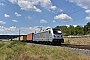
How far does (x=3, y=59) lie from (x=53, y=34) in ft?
55.1

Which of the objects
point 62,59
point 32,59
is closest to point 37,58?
point 32,59

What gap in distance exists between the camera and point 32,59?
1188cm

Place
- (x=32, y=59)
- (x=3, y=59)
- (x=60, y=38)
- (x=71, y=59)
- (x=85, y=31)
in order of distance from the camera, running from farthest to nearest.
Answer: (x=85, y=31) < (x=60, y=38) < (x=3, y=59) < (x=32, y=59) < (x=71, y=59)

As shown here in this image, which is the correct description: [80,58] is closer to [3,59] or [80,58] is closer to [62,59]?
[62,59]

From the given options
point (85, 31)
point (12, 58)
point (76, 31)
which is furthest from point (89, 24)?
point (12, 58)

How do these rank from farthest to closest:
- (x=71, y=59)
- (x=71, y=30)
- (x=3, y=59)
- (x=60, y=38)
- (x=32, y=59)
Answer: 1. (x=71, y=30)
2. (x=60, y=38)
3. (x=3, y=59)
4. (x=32, y=59)
5. (x=71, y=59)

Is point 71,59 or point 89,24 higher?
point 89,24

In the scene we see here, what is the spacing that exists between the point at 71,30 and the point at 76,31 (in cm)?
328

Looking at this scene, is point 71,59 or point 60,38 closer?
point 71,59

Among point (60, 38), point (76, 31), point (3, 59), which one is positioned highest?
point (76, 31)

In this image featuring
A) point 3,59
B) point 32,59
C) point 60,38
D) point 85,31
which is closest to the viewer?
point 32,59

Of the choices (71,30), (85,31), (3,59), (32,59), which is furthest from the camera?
(85,31)

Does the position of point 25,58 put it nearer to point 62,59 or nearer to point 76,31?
point 62,59

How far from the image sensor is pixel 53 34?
96.0ft
